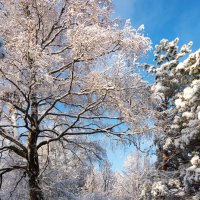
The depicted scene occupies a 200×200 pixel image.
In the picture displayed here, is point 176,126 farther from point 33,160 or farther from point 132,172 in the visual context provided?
point 132,172

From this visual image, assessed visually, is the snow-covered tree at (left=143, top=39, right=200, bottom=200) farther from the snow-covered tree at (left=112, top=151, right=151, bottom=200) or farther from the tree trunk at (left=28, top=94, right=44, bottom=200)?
the snow-covered tree at (left=112, top=151, right=151, bottom=200)

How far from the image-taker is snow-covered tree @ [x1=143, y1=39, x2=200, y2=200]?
10.9 meters

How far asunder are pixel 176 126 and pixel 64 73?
4730 mm

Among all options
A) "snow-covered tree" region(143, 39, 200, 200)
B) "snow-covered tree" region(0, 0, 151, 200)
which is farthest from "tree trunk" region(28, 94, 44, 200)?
"snow-covered tree" region(143, 39, 200, 200)

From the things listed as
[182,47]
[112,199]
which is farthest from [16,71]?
[112,199]

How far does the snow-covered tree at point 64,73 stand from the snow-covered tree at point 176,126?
1300mm

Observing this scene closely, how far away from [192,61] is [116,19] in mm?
2676

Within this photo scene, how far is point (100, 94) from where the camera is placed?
28.6 ft

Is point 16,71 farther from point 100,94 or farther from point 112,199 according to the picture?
point 112,199

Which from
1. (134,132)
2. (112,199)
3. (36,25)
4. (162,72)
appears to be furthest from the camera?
(112,199)

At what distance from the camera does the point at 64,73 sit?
32.9 ft

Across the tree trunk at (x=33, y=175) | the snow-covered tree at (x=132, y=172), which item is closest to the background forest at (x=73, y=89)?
the tree trunk at (x=33, y=175)

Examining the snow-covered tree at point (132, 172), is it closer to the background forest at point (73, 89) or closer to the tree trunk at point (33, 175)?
the background forest at point (73, 89)

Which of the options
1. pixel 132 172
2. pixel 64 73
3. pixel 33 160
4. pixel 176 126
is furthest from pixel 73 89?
pixel 132 172
